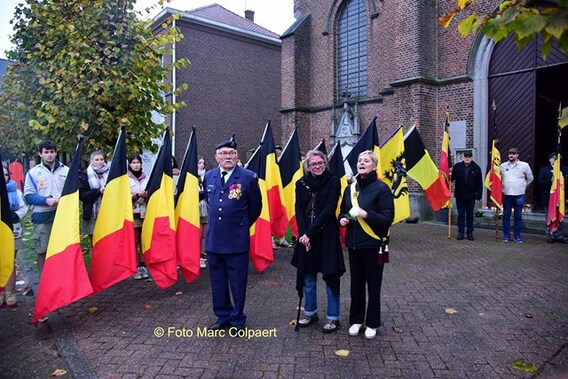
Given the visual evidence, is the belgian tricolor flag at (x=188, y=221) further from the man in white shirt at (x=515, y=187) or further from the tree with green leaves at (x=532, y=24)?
the man in white shirt at (x=515, y=187)

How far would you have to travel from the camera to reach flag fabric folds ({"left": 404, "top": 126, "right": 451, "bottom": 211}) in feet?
27.5

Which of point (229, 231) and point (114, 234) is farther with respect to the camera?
point (114, 234)

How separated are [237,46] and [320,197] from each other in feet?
77.1

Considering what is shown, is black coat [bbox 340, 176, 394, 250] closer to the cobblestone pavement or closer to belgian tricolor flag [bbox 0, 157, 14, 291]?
the cobblestone pavement

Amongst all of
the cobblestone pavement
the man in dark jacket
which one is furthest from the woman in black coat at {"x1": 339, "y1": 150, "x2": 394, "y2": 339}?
the man in dark jacket

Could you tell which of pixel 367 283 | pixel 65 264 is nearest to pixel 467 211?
pixel 367 283

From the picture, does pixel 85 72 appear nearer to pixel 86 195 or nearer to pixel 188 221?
pixel 86 195

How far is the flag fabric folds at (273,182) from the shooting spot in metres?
7.33

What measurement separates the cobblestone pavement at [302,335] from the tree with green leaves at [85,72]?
3.07 meters

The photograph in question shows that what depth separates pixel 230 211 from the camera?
466 cm

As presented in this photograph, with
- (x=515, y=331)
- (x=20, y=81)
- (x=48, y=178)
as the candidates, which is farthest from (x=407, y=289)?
(x=20, y=81)

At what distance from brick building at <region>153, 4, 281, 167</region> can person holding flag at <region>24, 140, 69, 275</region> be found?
1824 cm

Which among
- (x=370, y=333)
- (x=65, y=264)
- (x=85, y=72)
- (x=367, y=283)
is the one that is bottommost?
(x=370, y=333)

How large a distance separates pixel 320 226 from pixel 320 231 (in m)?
0.09
